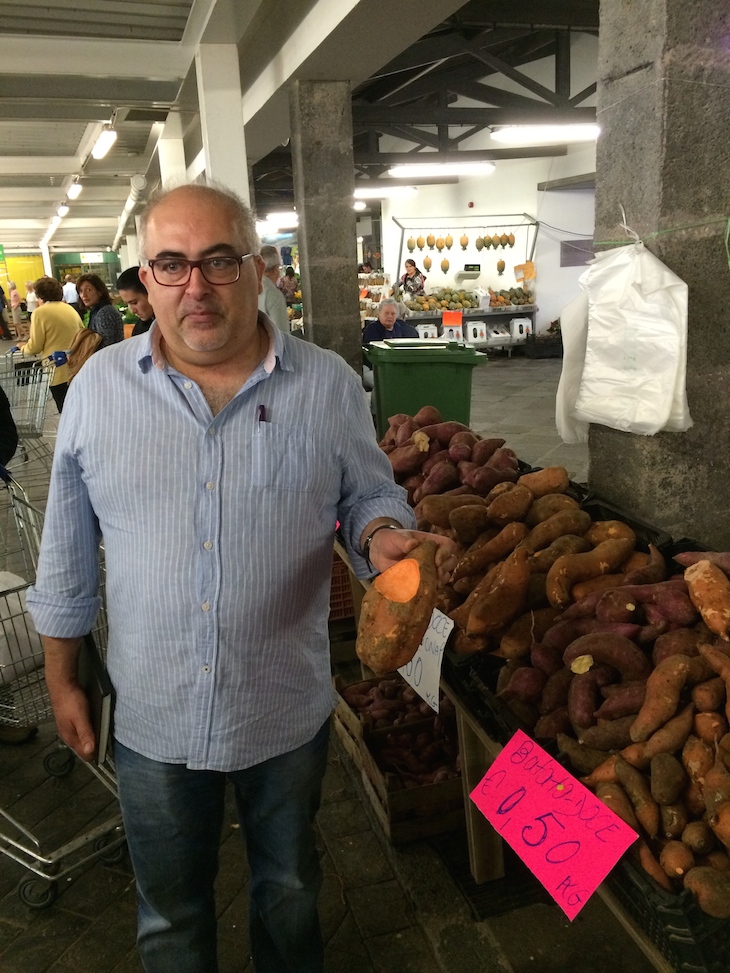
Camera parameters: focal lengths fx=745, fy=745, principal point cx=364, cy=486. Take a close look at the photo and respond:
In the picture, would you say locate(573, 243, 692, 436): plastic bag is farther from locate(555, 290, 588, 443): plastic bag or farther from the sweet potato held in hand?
the sweet potato held in hand

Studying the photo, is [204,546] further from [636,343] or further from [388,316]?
[388,316]

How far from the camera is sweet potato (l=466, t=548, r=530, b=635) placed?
6.33 ft

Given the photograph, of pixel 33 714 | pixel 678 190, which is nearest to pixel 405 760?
pixel 33 714

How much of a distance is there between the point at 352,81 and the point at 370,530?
5.72 meters

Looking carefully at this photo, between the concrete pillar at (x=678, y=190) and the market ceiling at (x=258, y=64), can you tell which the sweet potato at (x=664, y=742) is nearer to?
the concrete pillar at (x=678, y=190)

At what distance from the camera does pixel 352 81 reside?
20.1 ft

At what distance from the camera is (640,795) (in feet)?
4.63

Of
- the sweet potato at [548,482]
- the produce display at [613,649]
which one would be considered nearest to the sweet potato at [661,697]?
the produce display at [613,649]

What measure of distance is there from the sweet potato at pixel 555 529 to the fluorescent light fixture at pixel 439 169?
1119cm

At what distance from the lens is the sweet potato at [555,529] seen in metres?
2.20

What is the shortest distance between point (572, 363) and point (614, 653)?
1116 mm

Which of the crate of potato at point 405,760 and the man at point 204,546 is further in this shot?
the crate of potato at point 405,760

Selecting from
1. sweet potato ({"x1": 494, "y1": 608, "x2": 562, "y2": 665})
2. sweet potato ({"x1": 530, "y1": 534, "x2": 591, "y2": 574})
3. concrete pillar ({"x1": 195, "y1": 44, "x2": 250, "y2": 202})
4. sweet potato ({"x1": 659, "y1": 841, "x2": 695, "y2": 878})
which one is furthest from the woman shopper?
sweet potato ({"x1": 659, "y1": 841, "x2": 695, "y2": 878})

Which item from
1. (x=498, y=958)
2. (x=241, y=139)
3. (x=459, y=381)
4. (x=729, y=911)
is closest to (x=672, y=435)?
(x=729, y=911)
